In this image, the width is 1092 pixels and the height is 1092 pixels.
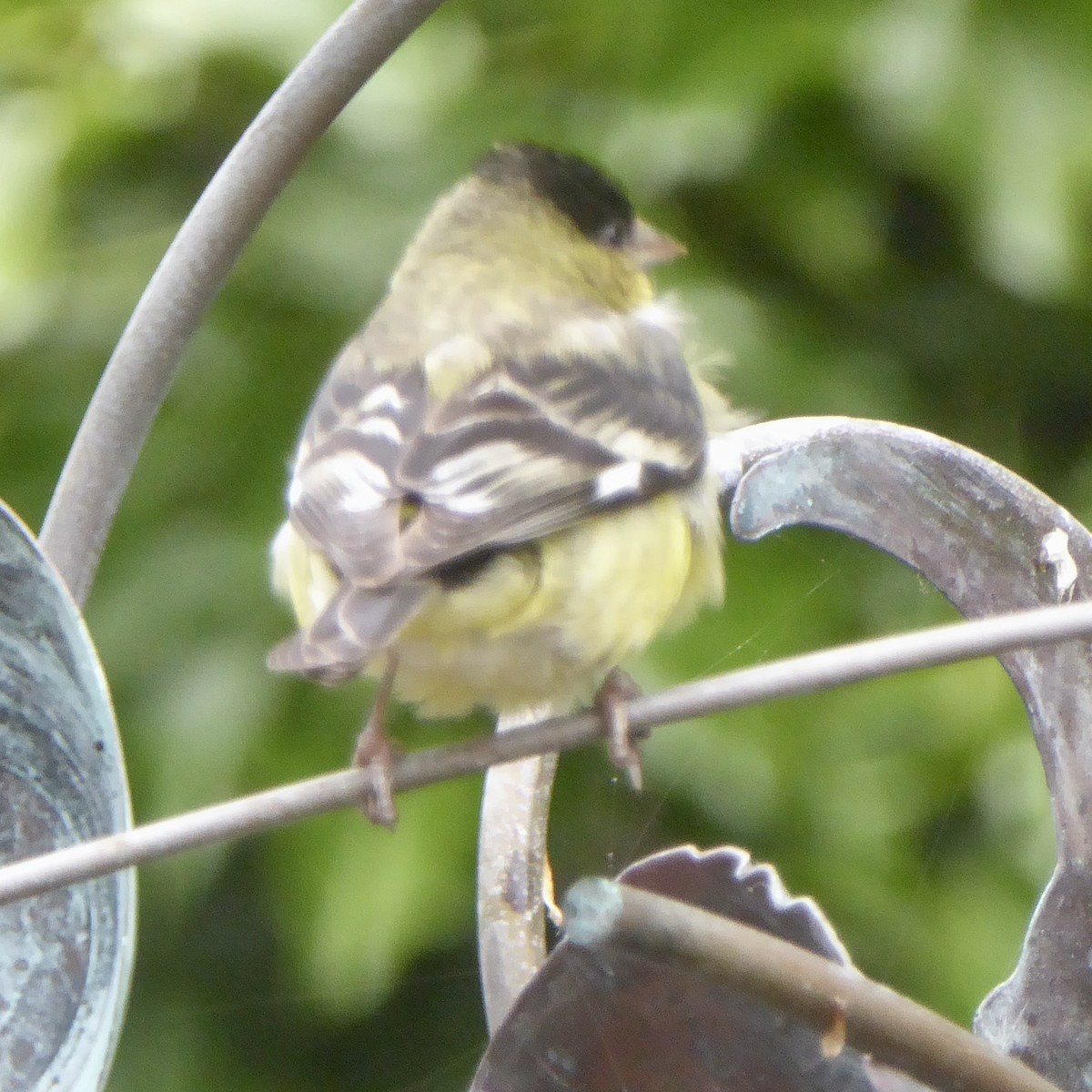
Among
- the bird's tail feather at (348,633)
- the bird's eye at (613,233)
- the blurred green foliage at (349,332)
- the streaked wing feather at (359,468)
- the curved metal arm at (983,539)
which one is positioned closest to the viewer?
the bird's tail feather at (348,633)

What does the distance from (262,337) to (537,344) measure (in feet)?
1.48

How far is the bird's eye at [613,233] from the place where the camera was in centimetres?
206

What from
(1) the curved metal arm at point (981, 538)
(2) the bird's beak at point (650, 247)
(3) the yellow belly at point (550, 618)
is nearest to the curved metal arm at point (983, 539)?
→ (1) the curved metal arm at point (981, 538)

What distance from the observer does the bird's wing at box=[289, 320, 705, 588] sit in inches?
52.8

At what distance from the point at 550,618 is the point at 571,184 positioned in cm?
74

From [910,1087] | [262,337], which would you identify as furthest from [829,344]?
[910,1087]

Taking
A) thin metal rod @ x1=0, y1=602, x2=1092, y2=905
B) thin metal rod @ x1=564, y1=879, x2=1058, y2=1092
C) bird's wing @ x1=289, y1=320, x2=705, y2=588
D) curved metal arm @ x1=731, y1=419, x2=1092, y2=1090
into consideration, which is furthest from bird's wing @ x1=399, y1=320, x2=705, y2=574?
thin metal rod @ x1=564, y1=879, x2=1058, y2=1092

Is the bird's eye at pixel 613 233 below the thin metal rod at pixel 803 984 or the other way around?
the other way around

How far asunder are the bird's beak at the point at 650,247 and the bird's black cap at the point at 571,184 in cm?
1

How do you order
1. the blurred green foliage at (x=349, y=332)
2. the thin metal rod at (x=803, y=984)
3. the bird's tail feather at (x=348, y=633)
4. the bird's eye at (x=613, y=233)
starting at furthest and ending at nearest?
the bird's eye at (x=613, y=233)
the blurred green foliage at (x=349, y=332)
the bird's tail feather at (x=348, y=633)
the thin metal rod at (x=803, y=984)

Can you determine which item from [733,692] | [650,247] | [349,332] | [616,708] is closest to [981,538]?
[616,708]

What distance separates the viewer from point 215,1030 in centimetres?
207

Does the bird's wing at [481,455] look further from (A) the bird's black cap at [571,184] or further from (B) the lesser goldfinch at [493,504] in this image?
(A) the bird's black cap at [571,184]

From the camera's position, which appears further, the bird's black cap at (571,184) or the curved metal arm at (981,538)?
the bird's black cap at (571,184)
